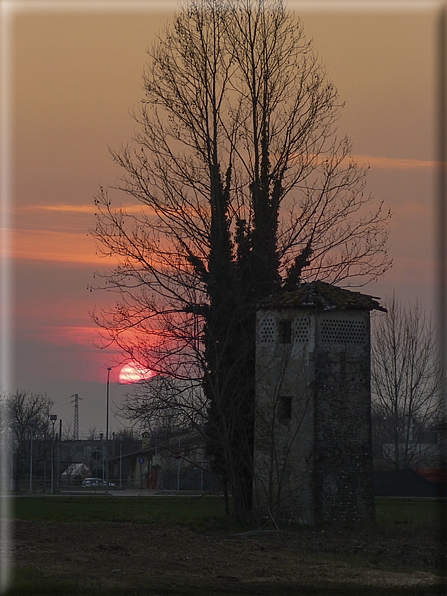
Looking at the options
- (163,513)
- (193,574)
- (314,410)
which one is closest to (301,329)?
(314,410)

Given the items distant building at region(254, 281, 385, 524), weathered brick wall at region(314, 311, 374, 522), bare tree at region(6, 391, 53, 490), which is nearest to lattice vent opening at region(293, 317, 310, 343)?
distant building at region(254, 281, 385, 524)

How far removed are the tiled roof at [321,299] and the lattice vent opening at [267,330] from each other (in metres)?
0.40

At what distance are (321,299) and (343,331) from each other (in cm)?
109

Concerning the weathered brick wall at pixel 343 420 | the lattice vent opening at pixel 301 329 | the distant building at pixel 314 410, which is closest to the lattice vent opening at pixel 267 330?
the distant building at pixel 314 410

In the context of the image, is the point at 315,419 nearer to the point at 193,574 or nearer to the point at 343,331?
the point at 343,331

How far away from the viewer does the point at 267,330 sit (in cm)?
2364

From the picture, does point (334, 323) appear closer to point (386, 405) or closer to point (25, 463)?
point (386, 405)

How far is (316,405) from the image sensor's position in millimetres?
22344

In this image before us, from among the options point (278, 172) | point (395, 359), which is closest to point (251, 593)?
point (278, 172)

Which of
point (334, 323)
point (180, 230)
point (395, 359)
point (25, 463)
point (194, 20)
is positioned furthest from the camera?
point (25, 463)

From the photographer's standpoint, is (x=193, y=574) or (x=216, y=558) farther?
(x=216, y=558)

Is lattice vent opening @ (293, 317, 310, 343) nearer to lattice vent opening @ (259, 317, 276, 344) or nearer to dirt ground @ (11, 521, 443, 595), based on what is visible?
lattice vent opening @ (259, 317, 276, 344)

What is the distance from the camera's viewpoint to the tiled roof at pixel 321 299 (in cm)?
2291

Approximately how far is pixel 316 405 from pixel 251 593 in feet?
31.7
